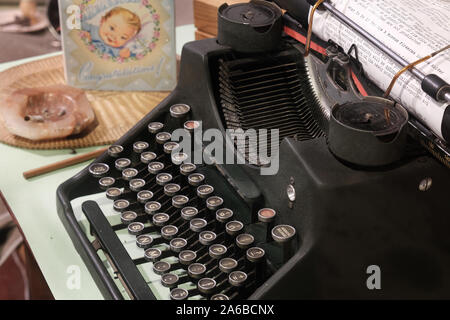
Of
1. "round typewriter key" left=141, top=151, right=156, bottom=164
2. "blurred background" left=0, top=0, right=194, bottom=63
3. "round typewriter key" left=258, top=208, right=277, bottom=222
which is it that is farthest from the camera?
"blurred background" left=0, top=0, right=194, bottom=63

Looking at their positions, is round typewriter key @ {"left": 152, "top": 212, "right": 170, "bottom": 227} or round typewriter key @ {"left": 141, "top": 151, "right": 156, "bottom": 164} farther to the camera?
round typewriter key @ {"left": 141, "top": 151, "right": 156, "bottom": 164}

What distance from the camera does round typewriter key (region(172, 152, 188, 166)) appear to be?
153 centimetres

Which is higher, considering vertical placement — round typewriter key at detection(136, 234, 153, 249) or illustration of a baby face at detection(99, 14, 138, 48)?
illustration of a baby face at detection(99, 14, 138, 48)

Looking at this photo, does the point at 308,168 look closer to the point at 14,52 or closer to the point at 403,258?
the point at 403,258

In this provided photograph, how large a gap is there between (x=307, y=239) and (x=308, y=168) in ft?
0.40

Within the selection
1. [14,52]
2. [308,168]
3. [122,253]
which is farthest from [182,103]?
[14,52]

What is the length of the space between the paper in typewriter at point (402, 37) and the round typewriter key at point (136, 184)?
507mm

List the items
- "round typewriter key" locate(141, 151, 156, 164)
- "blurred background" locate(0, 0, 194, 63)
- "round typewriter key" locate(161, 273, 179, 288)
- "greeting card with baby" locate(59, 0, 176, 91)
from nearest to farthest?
"round typewriter key" locate(161, 273, 179, 288) < "round typewriter key" locate(141, 151, 156, 164) < "greeting card with baby" locate(59, 0, 176, 91) < "blurred background" locate(0, 0, 194, 63)

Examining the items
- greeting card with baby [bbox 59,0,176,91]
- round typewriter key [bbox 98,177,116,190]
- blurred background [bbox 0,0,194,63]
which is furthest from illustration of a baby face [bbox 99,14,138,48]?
blurred background [bbox 0,0,194,63]

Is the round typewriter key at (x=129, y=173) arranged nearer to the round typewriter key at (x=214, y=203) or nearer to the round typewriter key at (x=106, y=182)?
the round typewriter key at (x=106, y=182)

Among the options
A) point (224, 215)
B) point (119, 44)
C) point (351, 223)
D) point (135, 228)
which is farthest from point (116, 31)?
point (351, 223)

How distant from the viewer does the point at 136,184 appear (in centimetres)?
155

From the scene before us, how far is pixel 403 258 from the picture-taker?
1.20 m

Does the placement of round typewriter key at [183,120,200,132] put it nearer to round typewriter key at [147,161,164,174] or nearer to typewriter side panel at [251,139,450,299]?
round typewriter key at [147,161,164,174]
